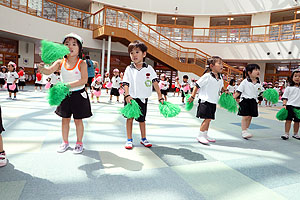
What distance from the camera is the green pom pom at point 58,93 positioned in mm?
2209

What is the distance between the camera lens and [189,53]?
14750mm

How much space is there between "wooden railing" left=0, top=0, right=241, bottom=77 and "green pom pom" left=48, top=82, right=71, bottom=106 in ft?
37.8

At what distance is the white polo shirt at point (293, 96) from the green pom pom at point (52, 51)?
371cm

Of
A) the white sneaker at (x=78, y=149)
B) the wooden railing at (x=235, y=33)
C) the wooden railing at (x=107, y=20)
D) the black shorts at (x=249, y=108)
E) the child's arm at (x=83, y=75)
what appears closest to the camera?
the child's arm at (x=83, y=75)

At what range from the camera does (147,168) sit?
217 cm

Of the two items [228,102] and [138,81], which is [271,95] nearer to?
[228,102]

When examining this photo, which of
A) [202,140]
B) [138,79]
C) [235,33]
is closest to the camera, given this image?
[138,79]

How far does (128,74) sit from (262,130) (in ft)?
10.6

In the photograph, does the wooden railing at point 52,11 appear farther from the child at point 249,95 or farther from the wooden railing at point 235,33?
the child at point 249,95

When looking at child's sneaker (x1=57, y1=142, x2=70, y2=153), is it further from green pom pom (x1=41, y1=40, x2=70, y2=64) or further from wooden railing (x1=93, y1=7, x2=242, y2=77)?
wooden railing (x1=93, y1=7, x2=242, y2=77)

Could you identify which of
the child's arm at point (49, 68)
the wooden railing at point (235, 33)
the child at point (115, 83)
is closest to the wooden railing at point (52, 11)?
the wooden railing at point (235, 33)

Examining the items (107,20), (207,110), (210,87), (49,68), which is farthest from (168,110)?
(107,20)

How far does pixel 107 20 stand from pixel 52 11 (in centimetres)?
341

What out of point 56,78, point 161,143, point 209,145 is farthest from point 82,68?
point 56,78
